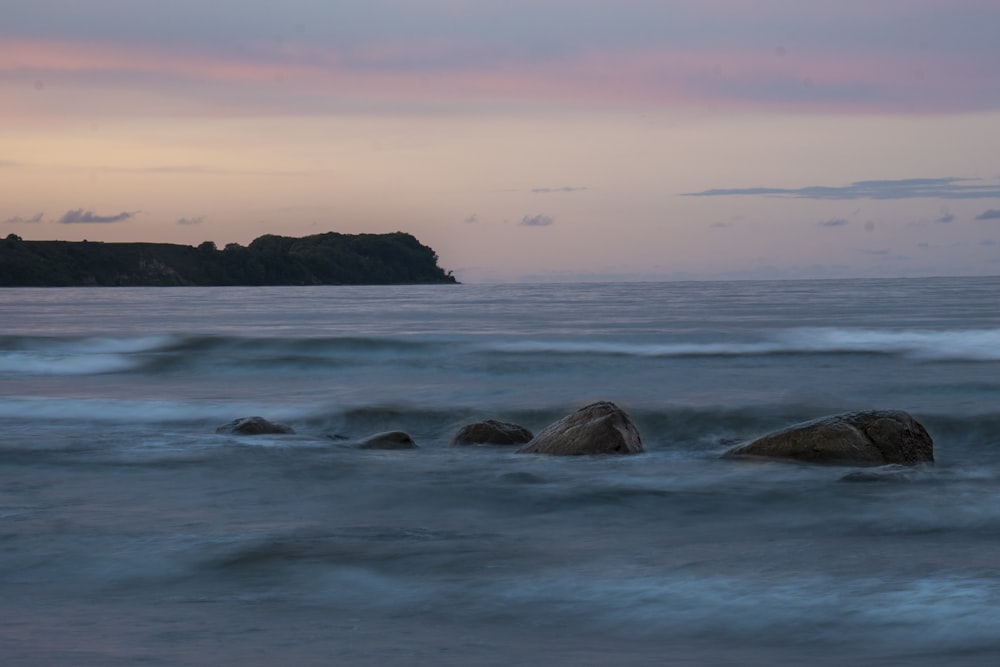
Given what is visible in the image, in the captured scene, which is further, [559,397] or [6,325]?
[6,325]

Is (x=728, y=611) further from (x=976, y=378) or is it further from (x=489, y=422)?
(x=976, y=378)

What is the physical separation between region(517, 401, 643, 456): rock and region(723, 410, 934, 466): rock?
139 centimetres

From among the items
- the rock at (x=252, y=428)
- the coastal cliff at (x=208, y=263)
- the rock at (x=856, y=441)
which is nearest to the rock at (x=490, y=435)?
the rock at (x=252, y=428)

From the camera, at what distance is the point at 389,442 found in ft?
42.8

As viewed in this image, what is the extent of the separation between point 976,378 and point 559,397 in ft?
24.1

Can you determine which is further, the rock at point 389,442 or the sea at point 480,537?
the rock at point 389,442

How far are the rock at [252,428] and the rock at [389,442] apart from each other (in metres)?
1.27

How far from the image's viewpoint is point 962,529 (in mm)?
8367

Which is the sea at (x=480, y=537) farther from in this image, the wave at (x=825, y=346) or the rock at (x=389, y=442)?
the wave at (x=825, y=346)

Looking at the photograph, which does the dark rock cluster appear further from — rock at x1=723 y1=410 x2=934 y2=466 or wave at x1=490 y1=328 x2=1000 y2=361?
wave at x1=490 y1=328 x2=1000 y2=361

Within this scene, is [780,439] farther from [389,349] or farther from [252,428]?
[389,349]

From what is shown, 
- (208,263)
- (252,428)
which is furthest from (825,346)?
(208,263)

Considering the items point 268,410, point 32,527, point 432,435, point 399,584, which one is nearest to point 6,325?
point 268,410

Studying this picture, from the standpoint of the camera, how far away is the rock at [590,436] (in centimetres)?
1182
